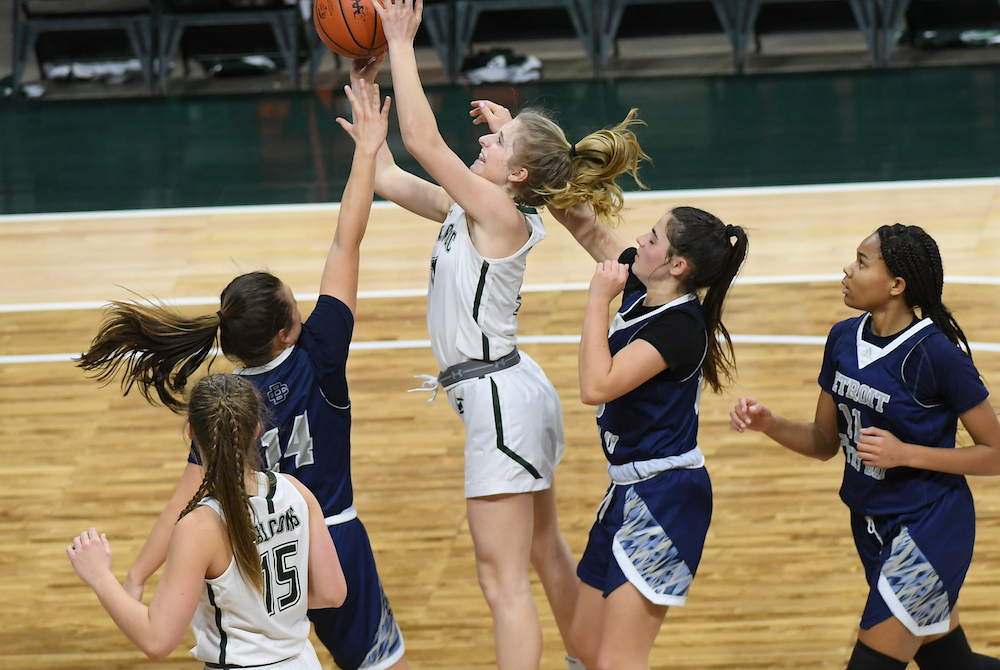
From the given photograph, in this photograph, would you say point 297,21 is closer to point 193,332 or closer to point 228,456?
point 193,332

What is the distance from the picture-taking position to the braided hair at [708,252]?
301 centimetres

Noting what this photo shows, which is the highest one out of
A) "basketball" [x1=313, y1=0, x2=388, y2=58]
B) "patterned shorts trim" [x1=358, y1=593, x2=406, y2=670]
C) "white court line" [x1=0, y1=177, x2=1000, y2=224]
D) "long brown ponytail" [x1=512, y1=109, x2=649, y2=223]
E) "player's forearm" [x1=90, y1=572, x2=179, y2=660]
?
"basketball" [x1=313, y1=0, x2=388, y2=58]

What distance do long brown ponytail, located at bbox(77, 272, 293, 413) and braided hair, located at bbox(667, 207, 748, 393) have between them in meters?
0.97

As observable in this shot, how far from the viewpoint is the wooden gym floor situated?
3.89 metres

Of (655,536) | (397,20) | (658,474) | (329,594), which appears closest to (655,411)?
(658,474)

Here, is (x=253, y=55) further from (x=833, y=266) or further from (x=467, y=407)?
(x=467, y=407)

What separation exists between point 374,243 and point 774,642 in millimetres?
4229

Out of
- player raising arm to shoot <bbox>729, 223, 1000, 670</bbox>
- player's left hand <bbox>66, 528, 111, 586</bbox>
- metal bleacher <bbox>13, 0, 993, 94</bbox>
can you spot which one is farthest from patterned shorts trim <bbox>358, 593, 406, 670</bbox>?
metal bleacher <bbox>13, 0, 993, 94</bbox>

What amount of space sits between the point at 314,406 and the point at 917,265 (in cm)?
145

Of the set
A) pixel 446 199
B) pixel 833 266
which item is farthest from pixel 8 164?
pixel 446 199

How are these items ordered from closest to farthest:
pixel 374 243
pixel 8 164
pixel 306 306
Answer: pixel 306 306 < pixel 374 243 < pixel 8 164

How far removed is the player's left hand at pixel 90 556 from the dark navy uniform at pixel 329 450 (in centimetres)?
54

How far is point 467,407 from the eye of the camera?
325 cm

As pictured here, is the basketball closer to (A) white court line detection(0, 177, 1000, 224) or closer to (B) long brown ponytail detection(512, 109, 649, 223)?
(B) long brown ponytail detection(512, 109, 649, 223)
